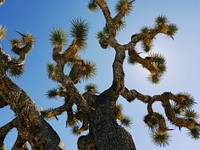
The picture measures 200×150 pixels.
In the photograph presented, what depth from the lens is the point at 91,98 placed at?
640cm

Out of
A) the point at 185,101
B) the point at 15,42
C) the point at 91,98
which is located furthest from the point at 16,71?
the point at 185,101

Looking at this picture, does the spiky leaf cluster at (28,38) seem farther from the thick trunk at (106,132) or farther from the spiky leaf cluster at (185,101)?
the spiky leaf cluster at (185,101)

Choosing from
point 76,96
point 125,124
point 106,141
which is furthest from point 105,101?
point 125,124

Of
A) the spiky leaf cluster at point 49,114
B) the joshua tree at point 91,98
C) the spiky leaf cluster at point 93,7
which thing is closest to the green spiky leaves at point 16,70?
the joshua tree at point 91,98

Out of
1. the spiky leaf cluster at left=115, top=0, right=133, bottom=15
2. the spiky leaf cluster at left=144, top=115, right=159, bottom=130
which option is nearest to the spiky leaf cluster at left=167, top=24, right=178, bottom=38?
the spiky leaf cluster at left=115, top=0, right=133, bottom=15

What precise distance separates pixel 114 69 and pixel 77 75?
1.28 m

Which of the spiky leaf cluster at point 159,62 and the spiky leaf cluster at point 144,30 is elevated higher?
the spiky leaf cluster at point 144,30

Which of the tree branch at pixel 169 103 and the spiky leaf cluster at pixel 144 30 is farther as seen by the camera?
the spiky leaf cluster at pixel 144 30

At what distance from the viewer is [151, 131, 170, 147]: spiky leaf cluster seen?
750 centimetres

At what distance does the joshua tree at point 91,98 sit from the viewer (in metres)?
5.39

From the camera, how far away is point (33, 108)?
5.62m

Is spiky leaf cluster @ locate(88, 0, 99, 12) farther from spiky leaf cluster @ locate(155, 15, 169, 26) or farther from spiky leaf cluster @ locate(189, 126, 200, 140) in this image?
spiky leaf cluster @ locate(189, 126, 200, 140)

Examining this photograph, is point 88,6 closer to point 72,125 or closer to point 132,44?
point 132,44

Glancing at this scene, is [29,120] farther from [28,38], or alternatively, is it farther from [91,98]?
[28,38]
